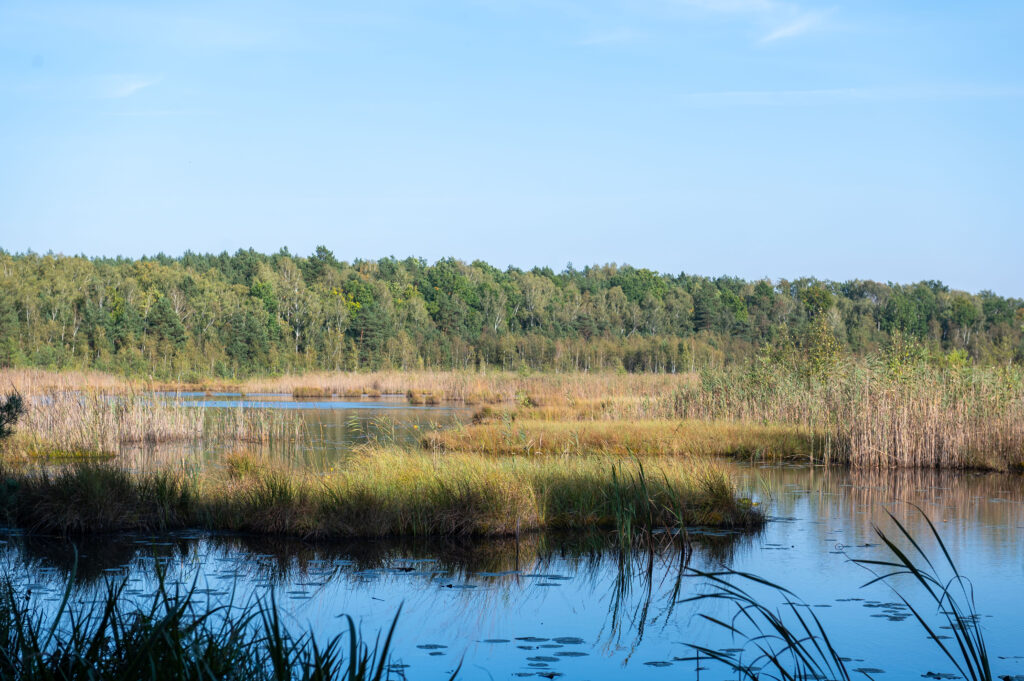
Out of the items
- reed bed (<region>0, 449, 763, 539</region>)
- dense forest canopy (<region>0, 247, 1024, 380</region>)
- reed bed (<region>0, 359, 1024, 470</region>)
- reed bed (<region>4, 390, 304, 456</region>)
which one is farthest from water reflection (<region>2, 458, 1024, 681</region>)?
dense forest canopy (<region>0, 247, 1024, 380</region>)

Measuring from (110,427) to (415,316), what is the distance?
1876 inches

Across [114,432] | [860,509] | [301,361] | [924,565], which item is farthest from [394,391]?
[924,565]

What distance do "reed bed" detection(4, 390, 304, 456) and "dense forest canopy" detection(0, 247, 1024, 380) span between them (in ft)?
65.8

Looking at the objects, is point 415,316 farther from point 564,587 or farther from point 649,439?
point 564,587

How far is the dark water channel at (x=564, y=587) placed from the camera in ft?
18.7

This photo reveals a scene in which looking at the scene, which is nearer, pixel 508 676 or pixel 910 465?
pixel 508 676

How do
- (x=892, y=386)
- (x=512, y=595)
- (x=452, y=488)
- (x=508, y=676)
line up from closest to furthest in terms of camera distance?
(x=508, y=676)
(x=512, y=595)
(x=452, y=488)
(x=892, y=386)

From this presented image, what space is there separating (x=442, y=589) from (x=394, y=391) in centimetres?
3201

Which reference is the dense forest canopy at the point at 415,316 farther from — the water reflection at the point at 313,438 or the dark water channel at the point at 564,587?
the dark water channel at the point at 564,587

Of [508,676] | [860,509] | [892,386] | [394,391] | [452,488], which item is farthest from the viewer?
[394,391]

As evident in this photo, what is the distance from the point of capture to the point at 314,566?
7.92m

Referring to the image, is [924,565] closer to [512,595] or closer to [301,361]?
[512,595]

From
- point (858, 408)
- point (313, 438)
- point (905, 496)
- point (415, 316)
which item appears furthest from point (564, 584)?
point (415, 316)

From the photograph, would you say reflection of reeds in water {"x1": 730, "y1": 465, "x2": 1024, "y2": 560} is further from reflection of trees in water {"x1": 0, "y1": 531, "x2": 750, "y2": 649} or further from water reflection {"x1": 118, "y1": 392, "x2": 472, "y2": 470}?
water reflection {"x1": 118, "y1": 392, "x2": 472, "y2": 470}
